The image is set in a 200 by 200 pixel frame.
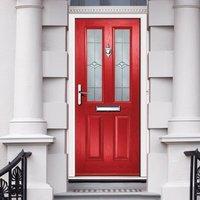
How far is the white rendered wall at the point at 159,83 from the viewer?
10828mm

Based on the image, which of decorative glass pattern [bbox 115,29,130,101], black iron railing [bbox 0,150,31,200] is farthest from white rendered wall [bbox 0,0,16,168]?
decorative glass pattern [bbox 115,29,130,101]

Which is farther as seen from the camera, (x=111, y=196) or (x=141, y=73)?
(x=141, y=73)

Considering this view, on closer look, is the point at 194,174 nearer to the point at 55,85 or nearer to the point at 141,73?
the point at 141,73

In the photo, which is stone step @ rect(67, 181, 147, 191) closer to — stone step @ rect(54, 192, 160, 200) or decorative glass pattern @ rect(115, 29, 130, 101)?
stone step @ rect(54, 192, 160, 200)

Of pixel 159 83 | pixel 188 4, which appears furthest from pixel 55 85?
pixel 188 4

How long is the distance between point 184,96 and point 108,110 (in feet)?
4.22

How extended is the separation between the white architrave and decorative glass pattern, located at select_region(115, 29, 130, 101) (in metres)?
1.27

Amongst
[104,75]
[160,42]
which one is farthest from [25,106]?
[160,42]

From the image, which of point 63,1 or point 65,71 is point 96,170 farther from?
point 63,1

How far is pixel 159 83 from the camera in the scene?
1089 cm

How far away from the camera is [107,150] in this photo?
11.4 metres

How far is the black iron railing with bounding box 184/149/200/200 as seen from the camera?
10.0m

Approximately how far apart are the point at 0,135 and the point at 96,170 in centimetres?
157

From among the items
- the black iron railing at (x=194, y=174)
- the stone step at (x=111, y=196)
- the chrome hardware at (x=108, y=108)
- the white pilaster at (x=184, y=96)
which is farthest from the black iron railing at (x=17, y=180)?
the black iron railing at (x=194, y=174)
